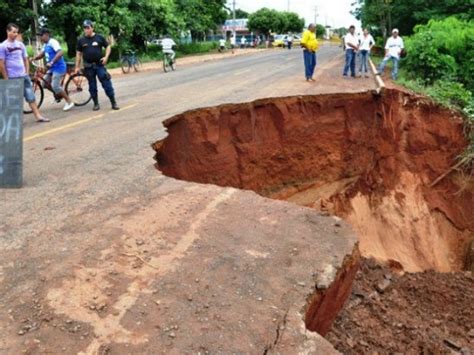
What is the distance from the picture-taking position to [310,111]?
10.4m

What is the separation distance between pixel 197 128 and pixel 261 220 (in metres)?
4.85

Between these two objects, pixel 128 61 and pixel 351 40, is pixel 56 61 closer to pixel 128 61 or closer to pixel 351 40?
pixel 351 40

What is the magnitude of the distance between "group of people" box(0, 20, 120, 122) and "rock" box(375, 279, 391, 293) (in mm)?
6055

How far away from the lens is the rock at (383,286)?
643cm

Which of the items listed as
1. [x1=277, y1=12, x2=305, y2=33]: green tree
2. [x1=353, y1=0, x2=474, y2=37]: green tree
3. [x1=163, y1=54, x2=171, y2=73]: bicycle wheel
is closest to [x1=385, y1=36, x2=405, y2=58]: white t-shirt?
[x1=353, y1=0, x2=474, y2=37]: green tree

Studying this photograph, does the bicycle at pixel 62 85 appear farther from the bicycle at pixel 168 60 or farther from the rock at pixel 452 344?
the bicycle at pixel 168 60

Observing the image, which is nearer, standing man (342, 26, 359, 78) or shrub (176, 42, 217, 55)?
standing man (342, 26, 359, 78)

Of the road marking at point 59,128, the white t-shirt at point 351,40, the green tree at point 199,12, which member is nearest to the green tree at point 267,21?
the green tree at point 199,12

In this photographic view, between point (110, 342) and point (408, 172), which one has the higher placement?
point (110, 342)

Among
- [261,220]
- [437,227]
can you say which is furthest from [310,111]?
[261,220]

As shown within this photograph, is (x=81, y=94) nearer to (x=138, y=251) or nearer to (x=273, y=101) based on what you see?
(x=273, y=101)

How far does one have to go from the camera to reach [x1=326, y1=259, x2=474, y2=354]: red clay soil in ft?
16.0

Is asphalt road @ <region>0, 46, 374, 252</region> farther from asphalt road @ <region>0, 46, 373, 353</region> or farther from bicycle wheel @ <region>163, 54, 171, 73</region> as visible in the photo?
bicycle wheel @ <region>163, 54, 171, 73</region>

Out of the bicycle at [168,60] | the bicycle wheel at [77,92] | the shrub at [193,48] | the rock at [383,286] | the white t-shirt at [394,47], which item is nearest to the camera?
the rock at [383,286]
